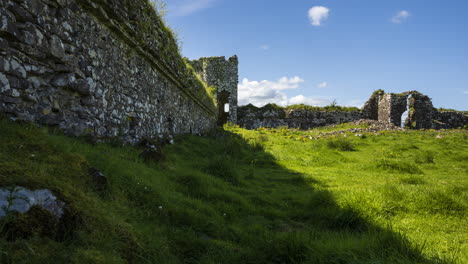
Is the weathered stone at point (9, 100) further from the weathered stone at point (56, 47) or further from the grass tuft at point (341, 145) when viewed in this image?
the grass tuft at point (341, 145)

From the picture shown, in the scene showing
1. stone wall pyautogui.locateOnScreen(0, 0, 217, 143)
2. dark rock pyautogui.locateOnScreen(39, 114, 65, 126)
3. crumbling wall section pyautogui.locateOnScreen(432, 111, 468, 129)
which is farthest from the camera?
crumbling wall section pyautogui.locateOnScreen(432, 111, 468, 129)

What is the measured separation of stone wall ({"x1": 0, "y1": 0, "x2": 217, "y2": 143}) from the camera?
3025mm

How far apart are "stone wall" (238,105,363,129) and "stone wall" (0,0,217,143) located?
20684 mm

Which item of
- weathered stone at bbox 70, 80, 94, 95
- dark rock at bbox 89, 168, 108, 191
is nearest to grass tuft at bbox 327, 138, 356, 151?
weathered stone at bbox 70, 80, 94, 95

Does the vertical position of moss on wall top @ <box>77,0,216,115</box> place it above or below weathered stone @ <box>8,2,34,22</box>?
above

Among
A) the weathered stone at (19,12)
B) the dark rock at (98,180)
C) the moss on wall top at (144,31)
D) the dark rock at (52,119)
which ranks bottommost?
the dark rock at (98,180)

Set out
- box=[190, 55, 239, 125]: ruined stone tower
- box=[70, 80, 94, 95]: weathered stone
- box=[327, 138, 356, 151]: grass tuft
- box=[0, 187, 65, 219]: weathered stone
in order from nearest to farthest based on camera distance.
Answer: box=[0, 187, 65, 219]: weathered stone
box=[70, 80, 94, 95]: weathered stone
box=[327, 138, 356, 151]: grass tuft
box=[190, 55, 239, 125]: ruined stone tower

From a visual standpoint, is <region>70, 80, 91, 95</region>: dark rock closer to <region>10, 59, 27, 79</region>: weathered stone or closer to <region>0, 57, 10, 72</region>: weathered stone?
<region>10, 59, 27, 79</region>: weathered stone

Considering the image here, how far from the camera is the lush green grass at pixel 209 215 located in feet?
7.05

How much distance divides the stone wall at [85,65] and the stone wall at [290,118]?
20.7 meters

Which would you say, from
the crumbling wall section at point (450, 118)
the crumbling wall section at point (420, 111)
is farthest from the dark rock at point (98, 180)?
the crumbling wall section at point (450, 118)

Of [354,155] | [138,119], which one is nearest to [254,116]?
[354,155]

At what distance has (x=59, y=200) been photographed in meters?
2.09

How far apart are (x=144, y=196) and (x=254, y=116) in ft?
82.4
